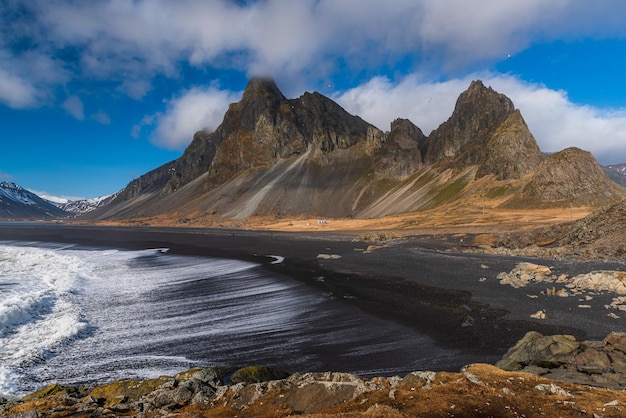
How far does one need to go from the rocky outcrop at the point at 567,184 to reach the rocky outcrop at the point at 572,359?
326 feet

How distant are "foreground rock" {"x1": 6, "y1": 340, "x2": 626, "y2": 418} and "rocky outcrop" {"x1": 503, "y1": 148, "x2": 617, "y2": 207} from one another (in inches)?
4009

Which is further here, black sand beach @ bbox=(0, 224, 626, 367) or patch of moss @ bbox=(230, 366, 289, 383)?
black sand beach @ bbox=(0, 224, 626, 367)

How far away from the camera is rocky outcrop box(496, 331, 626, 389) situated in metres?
12.4

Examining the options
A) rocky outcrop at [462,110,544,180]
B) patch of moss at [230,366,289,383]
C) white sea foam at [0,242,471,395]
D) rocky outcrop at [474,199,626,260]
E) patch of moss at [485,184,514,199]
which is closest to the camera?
A: patch of moss at [230,366,289,383]

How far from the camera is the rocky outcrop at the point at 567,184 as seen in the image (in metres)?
99.1

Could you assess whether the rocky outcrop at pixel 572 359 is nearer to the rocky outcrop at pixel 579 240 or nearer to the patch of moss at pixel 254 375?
the patch of moss at pixel 254 375

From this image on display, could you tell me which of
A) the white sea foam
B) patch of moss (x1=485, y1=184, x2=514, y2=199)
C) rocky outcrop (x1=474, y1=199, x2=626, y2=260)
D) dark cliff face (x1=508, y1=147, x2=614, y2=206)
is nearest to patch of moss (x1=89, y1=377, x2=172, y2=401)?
the white sea foam

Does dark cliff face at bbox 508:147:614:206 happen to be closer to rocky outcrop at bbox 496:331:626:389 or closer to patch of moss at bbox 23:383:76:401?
rocky outcrop at bbox 496:331:626:389

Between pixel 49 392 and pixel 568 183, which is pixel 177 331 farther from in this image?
pixel 568 183

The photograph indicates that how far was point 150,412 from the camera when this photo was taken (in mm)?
10812

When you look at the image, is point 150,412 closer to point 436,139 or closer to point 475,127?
point 475,127

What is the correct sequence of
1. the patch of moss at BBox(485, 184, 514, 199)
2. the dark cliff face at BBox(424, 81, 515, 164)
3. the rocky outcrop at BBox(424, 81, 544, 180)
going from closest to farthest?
1. the patch of moss at BBox(485, 184, 514, 199)
2. the rocky outcrop at BBox(424, 81, 544, 180)
3. the dark cliff face at BBox(424, 81, 515, 164)

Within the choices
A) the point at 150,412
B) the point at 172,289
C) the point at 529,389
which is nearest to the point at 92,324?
the point at 172,289

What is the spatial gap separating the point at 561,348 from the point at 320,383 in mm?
9985
